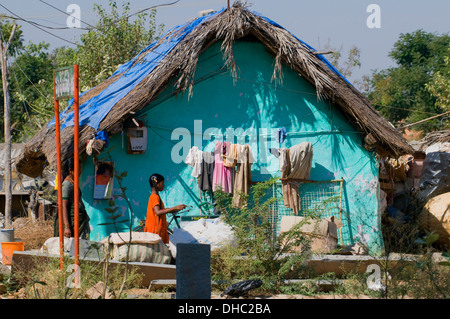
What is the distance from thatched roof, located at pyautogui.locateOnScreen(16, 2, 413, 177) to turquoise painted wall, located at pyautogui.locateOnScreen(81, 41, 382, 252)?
23cm

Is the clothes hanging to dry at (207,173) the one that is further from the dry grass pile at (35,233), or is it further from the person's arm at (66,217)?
the dry grass pile at (35,233)

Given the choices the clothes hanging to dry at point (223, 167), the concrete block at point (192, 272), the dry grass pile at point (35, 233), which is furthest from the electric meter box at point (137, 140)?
the concrete block at point (192, 272)

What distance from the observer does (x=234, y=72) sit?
10.9 m

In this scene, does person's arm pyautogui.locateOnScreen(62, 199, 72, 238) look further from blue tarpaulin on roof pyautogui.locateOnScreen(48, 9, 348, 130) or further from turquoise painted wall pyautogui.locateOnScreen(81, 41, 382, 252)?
turquoise painted wall pyautogui.locateOnScreen(81, 41, 382, 252)

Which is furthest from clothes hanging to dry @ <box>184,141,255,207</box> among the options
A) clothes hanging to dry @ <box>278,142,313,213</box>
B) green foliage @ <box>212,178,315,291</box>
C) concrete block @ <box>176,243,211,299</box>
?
concrete block @ <box>176,243,211,299</box>

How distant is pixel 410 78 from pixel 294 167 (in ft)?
77.1

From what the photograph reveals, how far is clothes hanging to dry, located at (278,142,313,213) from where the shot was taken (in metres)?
10.5

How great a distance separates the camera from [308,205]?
1086cm

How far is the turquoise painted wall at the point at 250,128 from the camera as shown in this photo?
10.6 metres

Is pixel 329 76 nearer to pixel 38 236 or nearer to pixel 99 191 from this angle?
pixel 99 191

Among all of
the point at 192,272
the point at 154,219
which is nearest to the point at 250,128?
the point at 154,219

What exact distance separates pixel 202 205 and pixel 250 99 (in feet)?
6.73

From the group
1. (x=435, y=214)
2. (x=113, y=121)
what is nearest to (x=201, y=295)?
(x=113, y=121)

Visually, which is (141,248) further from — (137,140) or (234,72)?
(234,72)
